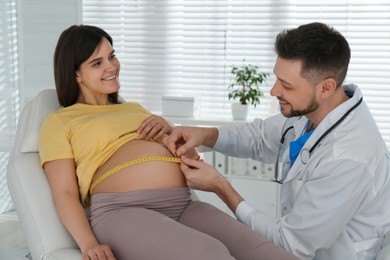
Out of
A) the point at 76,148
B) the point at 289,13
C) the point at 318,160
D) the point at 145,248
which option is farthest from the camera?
the point at 289,13

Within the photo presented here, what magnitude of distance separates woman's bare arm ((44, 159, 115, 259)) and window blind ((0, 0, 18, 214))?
1248 mm

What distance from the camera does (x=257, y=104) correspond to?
375cm

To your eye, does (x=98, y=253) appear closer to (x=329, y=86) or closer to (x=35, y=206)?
(x=35, y=206)

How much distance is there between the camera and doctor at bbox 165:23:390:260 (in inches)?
68.0

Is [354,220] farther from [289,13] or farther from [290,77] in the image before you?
[289,13]

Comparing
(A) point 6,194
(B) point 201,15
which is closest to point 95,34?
(A) point 6,194

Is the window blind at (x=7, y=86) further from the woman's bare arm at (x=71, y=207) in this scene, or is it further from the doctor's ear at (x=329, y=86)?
the doctor's ear at (x=329, y=86)

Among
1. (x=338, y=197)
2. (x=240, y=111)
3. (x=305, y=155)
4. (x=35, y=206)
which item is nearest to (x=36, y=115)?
(x=35, y=206)

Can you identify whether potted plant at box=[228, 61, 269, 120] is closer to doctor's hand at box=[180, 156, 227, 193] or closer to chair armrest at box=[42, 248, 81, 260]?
doctor's hand at box=[180, 156, 227, 193]

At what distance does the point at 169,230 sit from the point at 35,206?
48cm

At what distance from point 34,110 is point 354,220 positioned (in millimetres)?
1187

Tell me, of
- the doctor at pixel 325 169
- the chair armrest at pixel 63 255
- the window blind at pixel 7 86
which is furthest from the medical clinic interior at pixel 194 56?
the doctor at pixel 325 169

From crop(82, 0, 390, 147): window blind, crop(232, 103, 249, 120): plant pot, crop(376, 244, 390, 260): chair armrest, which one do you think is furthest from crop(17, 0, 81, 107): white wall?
crop(376, 244, 390, 260): chair armrest

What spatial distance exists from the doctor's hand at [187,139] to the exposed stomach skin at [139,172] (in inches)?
1.3
